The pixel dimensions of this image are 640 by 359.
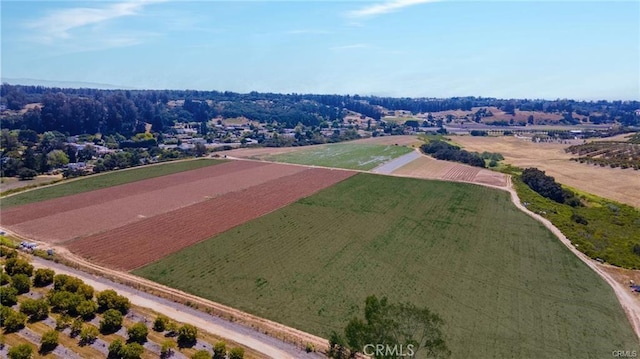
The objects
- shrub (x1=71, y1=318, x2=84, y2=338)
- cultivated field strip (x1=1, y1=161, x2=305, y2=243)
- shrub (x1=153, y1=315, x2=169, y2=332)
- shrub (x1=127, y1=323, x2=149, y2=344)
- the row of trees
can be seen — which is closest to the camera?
the row of trees

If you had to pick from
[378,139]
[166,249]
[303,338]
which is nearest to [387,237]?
[303,338]

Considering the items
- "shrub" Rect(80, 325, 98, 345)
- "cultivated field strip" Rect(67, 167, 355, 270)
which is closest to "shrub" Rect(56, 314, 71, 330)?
"shrub" Rect(80, 325, 98, 345)

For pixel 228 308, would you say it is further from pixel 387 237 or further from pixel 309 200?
pixel 309 200

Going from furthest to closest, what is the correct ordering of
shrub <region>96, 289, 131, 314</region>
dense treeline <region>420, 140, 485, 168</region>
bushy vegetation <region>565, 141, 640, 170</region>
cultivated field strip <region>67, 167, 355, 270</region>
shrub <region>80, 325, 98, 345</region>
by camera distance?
dense treeline <region>420, 140, 485, 168</region>
bushy vegetation <region>565, 141, 640, 170</region>
cultivated field strip <region>67, 167, 355, 270</region>
shrub <region>96, 289, 131, 314</region>
shrub <region>80, 325, 98, 345</region>

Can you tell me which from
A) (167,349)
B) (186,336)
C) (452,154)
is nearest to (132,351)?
(167,349)

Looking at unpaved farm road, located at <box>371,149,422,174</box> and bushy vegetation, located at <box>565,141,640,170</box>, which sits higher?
bushy vegetation, located at <box>565,141,640,170</box>

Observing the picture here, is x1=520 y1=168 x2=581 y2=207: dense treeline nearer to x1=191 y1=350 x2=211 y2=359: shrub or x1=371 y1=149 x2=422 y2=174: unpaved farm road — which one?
x1=371 y1=149 x2=422 y2=174: unpaved farm road
